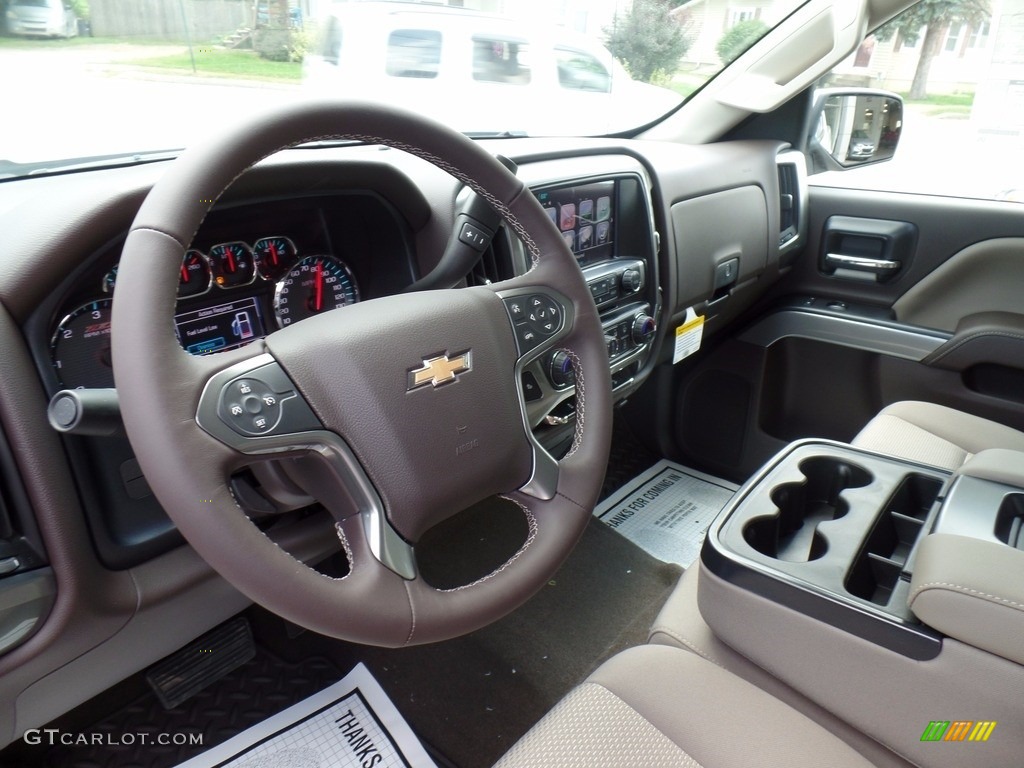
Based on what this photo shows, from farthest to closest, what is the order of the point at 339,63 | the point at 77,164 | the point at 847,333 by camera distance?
the point at 847,333 < the point at 339,63 < the point at 77,164

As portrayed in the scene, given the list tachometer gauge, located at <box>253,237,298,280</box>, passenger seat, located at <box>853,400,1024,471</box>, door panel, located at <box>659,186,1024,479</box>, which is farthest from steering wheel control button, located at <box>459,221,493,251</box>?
door panel, located at <box>659,186,1024,479</box>

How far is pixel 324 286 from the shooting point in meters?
1.13

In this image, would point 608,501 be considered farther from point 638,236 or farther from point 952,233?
point 952,233

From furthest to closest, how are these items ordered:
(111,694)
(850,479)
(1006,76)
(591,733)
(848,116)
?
(848,116) < (1006,76) < (111,694) < (850,479) < (591,733)

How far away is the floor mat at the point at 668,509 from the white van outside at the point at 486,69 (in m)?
0.98

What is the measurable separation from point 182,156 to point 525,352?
0.43 metres

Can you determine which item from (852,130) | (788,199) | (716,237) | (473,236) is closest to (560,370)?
(473,236)

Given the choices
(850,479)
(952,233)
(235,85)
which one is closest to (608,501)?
(850,479)

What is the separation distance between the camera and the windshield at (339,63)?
1.02 m

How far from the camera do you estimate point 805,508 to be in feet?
3.87

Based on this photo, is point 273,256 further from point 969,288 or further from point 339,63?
point 969,288

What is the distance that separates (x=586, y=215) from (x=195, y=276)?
2.61 feet

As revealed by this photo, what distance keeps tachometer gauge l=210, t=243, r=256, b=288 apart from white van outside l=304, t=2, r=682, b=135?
28.2 inches

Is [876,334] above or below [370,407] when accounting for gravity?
below
